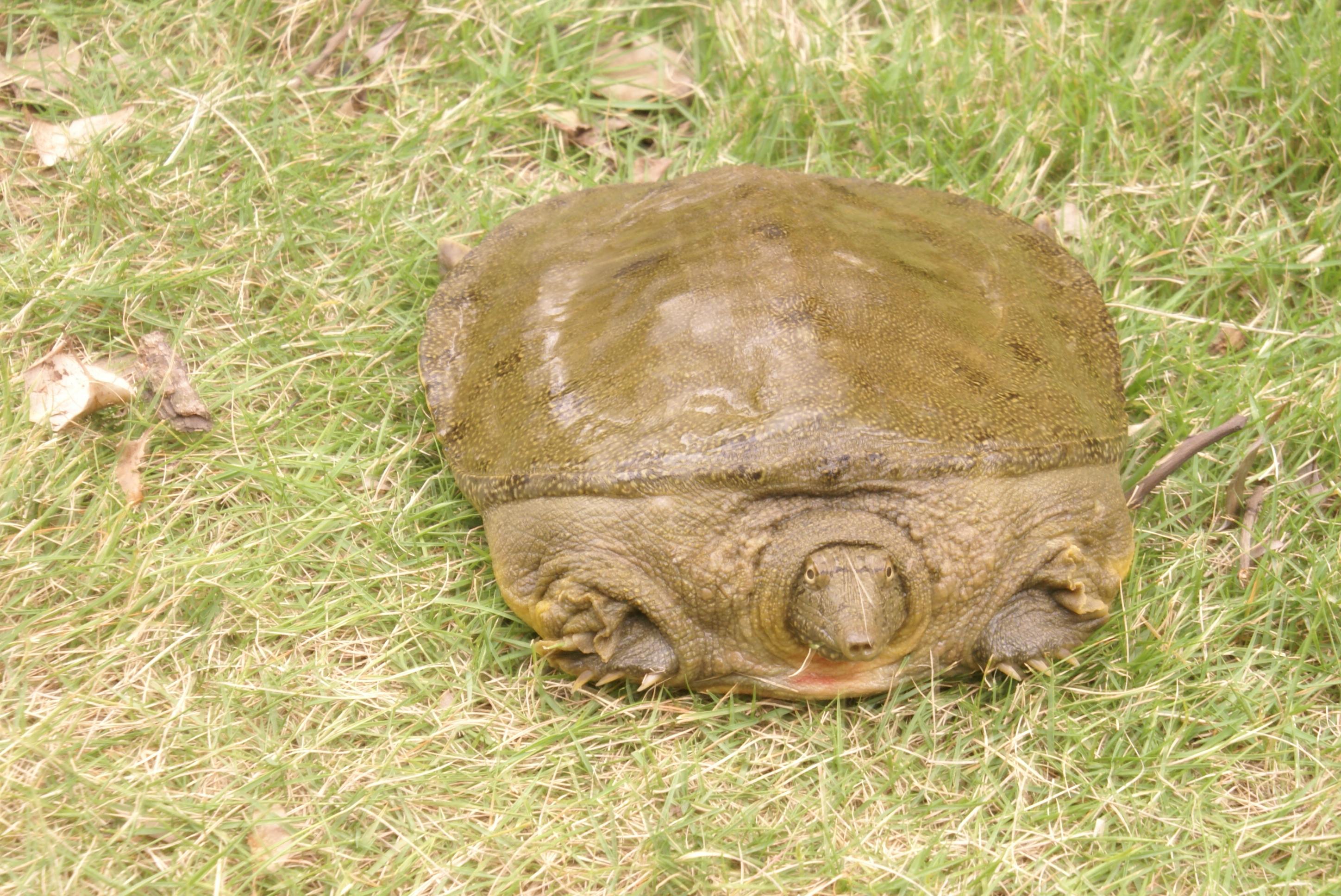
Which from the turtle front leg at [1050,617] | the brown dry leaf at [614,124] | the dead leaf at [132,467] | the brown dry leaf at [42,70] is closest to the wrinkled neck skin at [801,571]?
the turtle front leg at [1050,617]

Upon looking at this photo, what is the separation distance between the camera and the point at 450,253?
345 cm

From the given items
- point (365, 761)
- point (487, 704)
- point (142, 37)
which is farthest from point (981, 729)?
point (142, 37)

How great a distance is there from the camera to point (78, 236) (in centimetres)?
348

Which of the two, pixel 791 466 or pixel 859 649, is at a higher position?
pixel 791 466

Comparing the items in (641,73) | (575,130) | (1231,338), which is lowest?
(1231,338)

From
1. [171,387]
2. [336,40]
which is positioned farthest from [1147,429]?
[336,40]

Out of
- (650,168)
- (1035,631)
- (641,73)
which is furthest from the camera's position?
(641,73)

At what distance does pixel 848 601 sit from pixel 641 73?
2.27m

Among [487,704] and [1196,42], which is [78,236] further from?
[1196,42]

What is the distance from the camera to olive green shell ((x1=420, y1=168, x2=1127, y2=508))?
255cm

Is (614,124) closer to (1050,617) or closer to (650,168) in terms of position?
(650,168)

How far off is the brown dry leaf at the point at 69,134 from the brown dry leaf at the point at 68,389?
0.76 metres

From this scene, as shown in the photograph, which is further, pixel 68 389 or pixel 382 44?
pixel 382 44

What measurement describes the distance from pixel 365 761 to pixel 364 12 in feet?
8.39
